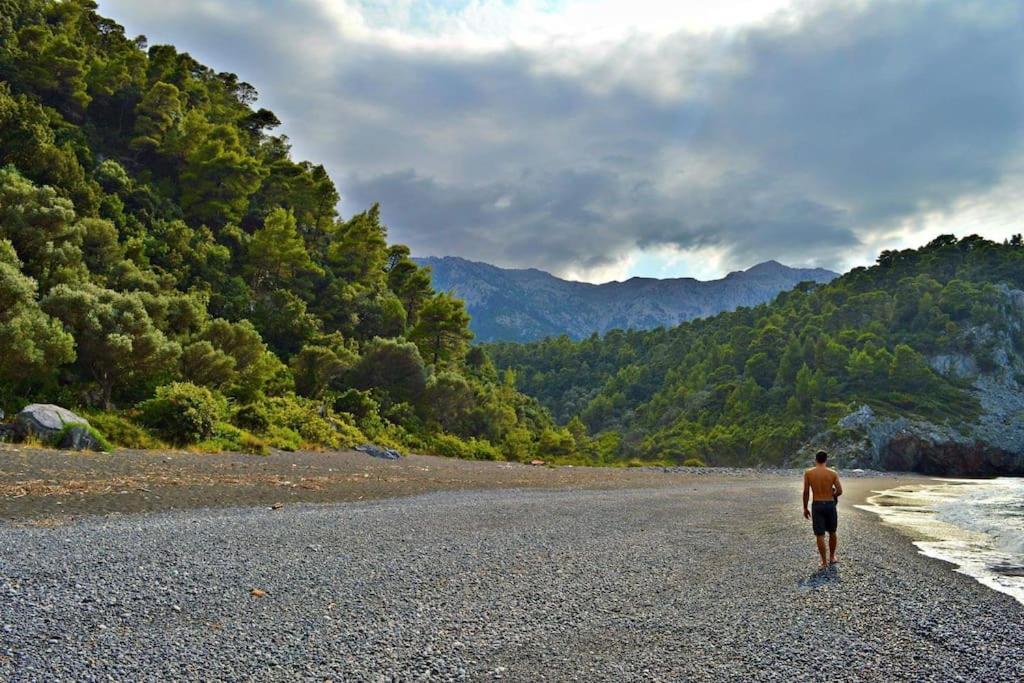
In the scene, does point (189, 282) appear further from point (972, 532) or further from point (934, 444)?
point (934, 444)

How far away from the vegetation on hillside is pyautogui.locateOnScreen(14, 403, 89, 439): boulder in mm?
2099

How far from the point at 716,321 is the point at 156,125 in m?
140

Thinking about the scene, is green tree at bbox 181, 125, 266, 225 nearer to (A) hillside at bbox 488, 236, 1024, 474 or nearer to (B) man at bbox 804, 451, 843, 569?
(A) hillside at bbox 488, 236, 1024, 474

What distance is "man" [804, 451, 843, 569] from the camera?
1198cm

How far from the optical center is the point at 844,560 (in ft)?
41.7

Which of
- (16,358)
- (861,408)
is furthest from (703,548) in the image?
(861,408)

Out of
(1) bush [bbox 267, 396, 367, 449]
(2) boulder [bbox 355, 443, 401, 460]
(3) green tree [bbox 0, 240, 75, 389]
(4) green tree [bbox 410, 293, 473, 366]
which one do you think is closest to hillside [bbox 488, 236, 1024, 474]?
(4) green tree [bbox 410, 293, 473, 366]

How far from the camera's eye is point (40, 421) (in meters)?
18.6

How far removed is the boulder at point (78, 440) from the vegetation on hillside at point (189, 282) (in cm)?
220

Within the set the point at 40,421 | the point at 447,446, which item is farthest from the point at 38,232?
the point at 447,446

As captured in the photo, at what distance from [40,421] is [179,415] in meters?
5.02

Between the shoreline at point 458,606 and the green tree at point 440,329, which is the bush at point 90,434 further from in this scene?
the green tree at point 440,329

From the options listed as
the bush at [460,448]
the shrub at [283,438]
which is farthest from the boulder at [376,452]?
the bush at [460,448]

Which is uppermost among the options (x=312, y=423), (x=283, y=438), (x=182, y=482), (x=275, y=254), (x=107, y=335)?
(x=275, y=254)
